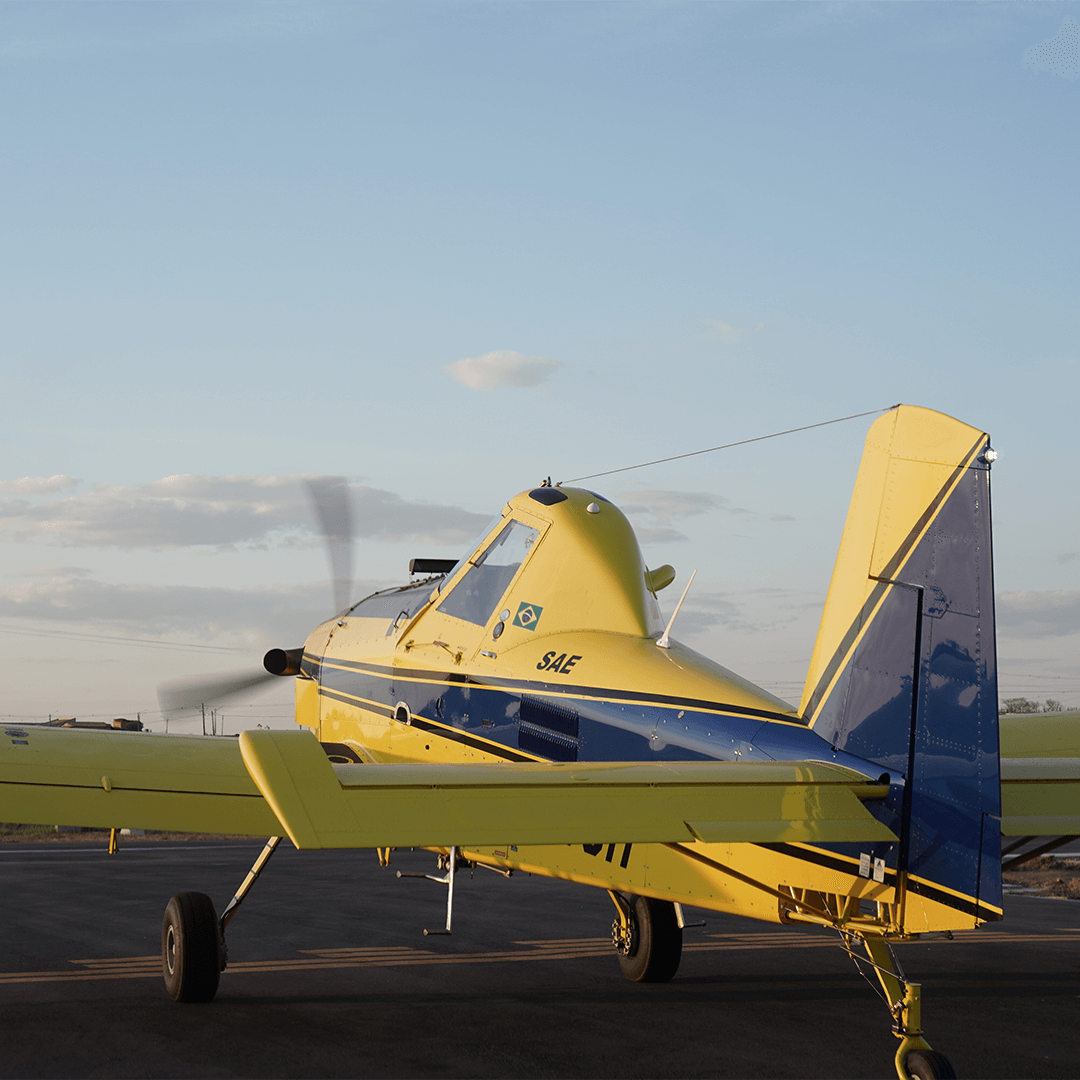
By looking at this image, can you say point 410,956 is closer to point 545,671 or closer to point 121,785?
point 121,785

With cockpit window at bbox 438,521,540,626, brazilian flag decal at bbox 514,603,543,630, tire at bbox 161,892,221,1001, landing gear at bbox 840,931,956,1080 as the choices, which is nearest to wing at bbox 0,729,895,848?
landing gear at bbox 840,931,956,1080

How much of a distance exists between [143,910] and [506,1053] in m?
8.16

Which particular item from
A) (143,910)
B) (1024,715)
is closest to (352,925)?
(143,910)

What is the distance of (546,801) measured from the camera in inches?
211

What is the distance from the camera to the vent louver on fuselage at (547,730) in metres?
7.69

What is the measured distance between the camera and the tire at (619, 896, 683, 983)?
9781 mm

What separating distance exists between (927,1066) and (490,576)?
15.8 ft

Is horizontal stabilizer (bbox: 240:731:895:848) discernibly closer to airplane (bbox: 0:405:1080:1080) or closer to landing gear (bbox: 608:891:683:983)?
airplane (bbox: 0:405:1080:1080)

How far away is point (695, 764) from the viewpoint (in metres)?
5.98

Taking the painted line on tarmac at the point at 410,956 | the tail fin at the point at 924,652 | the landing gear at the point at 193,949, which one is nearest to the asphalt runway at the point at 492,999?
the painted line on tarmac at the point at 410,956

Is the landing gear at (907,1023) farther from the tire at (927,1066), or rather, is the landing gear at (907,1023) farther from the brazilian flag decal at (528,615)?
the brazilian flag decal at (528,615)

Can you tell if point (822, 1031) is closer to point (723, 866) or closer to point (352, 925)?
point (723, 866)

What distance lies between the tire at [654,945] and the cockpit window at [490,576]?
272 cm

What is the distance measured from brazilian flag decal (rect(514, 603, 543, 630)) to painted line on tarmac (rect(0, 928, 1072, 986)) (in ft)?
12.2
